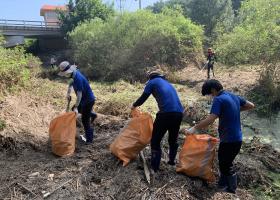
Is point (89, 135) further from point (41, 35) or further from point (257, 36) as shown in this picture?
point (41, 35)

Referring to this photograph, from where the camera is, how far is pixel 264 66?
40.8 ft

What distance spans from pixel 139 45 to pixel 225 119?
50.0 ft

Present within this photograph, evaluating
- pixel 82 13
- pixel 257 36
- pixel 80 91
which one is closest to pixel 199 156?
pixel 80 91

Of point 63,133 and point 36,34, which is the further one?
point 36,34

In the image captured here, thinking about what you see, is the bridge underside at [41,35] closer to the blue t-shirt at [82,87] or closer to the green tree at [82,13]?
the green tree at [82,13]

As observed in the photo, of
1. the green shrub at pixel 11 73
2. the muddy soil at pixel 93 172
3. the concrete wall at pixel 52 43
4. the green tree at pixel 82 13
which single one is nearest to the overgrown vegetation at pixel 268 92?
the muddy soil at pixel 93 172

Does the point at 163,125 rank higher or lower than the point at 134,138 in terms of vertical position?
higher

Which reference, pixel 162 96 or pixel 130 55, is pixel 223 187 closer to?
pixel 162 96

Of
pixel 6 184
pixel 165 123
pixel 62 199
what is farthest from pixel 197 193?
pixel 6 184

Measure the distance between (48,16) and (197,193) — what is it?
66.7 metres

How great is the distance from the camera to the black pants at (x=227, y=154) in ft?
16.5

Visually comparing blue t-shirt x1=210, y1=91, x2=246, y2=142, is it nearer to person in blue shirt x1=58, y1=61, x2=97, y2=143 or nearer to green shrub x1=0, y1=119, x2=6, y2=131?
person in blue shirt x1=58, y1=61, x2=97, y2=143

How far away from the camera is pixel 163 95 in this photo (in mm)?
5355

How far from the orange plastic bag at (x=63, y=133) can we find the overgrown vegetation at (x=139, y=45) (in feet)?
37.6
